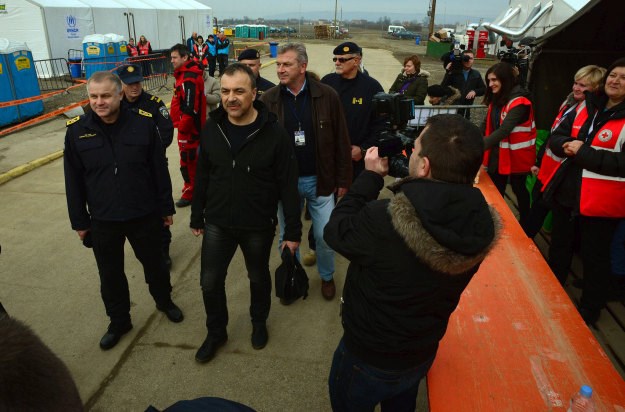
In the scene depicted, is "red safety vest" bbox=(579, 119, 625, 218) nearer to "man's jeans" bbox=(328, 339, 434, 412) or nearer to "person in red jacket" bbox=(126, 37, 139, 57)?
"man's jeans" bbox=(328, 339, 434, 412)

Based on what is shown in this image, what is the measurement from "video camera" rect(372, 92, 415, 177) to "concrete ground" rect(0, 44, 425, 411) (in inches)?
68.4

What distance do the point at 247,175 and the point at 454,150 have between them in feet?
5.22

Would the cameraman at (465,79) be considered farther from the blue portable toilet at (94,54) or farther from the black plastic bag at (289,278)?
the blue portable toilet at (94,54)

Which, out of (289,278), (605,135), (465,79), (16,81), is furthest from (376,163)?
(16,81)

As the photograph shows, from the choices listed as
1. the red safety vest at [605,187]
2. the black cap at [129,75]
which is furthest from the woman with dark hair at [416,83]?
the black cap at [129,75]

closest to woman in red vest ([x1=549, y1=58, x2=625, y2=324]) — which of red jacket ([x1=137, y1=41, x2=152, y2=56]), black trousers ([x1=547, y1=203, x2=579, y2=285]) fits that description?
black trousers ([x1=547, y1=203, x2=579, y2=285])

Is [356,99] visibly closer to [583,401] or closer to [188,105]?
[188,105]

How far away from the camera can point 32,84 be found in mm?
10375

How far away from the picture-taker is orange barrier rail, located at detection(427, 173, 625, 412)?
78.7 inches

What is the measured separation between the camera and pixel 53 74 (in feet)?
52.0

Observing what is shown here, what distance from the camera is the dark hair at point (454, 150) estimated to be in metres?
1.45

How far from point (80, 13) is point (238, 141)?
19.4 meters

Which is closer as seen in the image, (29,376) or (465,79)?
(29,376)

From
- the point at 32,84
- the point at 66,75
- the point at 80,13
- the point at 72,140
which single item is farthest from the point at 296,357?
the point at 80,13
